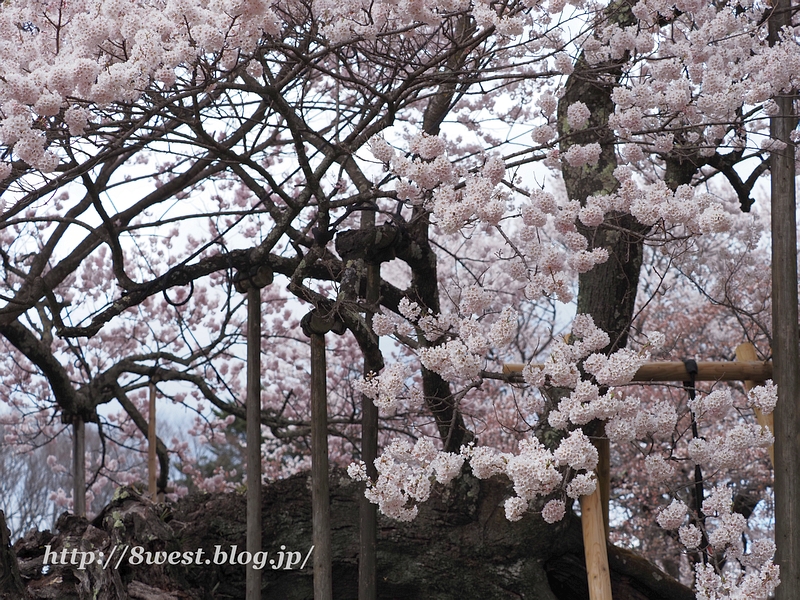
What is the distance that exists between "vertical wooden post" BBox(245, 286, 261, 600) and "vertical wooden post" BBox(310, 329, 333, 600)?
25 cm

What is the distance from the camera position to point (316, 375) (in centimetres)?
244

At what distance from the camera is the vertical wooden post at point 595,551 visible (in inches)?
93.1

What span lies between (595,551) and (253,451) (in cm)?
114

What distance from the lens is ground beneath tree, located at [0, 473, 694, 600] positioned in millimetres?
2650

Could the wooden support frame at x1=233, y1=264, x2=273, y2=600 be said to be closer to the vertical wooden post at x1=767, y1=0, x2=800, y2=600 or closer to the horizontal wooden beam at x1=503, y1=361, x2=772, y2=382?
the horizontal wooden beam at x1=503, y1=361, x2=772, y2=382

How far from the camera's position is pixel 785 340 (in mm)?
2812

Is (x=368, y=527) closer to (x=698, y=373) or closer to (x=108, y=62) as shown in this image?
(x=698, y=373)

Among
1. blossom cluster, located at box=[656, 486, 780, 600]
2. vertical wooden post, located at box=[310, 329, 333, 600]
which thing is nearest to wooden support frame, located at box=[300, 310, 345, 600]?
vertical wooden post, located at box=[310, 329, 333, 600]

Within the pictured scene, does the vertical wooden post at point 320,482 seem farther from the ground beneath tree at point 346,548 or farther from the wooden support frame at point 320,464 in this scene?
the ground beneath tree at point 346,548

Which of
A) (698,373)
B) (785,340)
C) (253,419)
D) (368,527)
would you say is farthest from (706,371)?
(253,419)

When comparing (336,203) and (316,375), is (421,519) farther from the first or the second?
(336,203)

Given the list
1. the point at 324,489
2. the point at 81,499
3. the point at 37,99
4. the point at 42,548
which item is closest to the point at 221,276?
the point at 81,499

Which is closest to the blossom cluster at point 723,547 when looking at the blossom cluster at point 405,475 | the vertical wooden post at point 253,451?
the blossom cluster at point 405,475

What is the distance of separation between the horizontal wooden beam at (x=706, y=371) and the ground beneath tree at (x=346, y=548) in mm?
596
